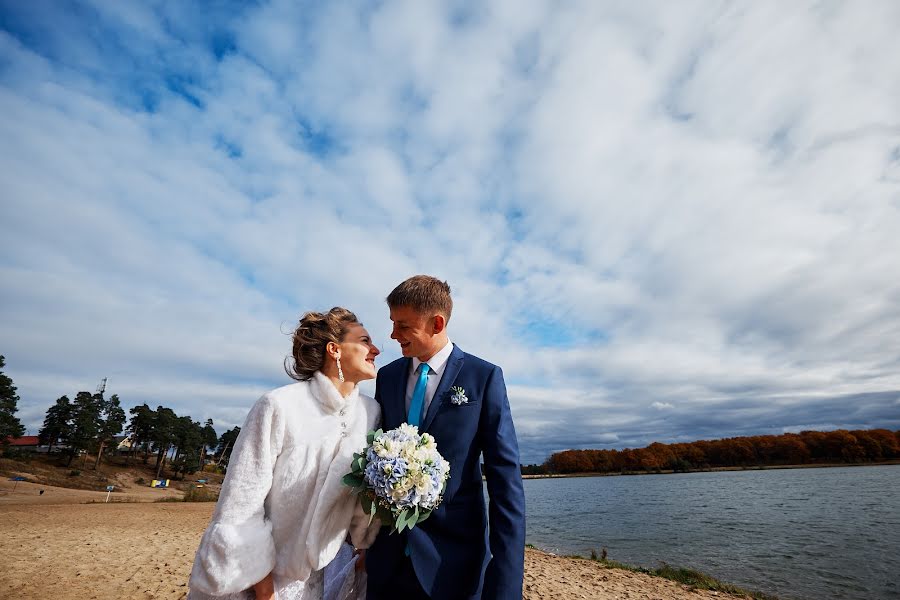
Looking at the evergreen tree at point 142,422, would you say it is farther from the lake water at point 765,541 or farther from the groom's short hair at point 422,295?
the groom's short hair at point 422,295

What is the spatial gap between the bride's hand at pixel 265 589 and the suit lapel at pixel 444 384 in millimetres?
1081

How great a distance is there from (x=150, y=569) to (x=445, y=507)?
459 inches

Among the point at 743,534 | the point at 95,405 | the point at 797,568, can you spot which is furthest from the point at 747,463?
the point at 95,405

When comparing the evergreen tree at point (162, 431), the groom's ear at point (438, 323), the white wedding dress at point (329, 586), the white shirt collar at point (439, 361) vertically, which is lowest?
the white wedding dress at point (329, 586)

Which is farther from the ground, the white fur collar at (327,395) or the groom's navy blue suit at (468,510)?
the white fur collar at (327,395)

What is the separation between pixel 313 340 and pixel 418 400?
77 centimetres

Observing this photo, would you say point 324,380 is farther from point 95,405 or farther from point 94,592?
point 95,405

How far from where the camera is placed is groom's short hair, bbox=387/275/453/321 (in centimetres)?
269

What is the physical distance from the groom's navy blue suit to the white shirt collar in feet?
0.13

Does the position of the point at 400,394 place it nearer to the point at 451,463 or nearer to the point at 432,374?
the point at 432,374

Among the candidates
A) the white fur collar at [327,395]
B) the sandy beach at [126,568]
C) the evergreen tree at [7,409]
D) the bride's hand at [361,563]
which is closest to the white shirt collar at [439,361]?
the white fur collar at [327,395]

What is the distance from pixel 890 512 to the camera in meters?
30.8

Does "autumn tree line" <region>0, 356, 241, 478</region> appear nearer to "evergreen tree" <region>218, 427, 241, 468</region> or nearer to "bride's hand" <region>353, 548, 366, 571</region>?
"evergreen tree" <region>218, 427, 241, 468</region>

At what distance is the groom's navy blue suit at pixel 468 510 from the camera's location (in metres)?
2.42
